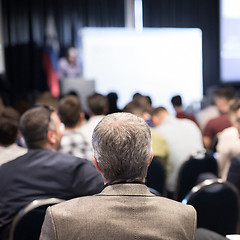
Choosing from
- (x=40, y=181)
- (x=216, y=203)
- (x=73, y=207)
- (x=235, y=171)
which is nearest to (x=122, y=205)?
(x=73, y=207)

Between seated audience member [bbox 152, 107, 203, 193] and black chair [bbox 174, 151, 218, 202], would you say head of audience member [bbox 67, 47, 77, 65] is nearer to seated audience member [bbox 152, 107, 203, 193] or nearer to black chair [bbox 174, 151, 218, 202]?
seated audience member [bbox 152, 107, 203, 193]

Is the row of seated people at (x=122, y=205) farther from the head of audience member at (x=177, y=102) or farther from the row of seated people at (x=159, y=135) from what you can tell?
the head of audience member at (x=177, y=102)

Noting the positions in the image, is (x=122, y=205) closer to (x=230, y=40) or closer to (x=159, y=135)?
(x=159, y=135)

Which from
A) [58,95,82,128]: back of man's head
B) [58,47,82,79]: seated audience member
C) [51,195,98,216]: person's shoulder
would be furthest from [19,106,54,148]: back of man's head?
[58,47,82,79]: seated audience member

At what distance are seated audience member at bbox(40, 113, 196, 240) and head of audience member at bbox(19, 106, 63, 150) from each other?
125cm

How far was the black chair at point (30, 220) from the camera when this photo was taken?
1.95 metres

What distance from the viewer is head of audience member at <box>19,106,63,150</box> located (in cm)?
265

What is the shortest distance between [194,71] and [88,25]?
2813 millimetres

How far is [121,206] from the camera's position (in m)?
1.33

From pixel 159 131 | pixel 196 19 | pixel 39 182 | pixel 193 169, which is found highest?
pixel 196 19

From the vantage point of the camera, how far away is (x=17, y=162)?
2.35 m

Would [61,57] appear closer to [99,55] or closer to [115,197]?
[99,55]

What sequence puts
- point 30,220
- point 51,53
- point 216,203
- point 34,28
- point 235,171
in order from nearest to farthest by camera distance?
1. point 30,220
2. point 216,203
3. point 235,171
4. point 51,53
5. point 34,28

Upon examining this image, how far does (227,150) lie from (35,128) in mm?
1699
